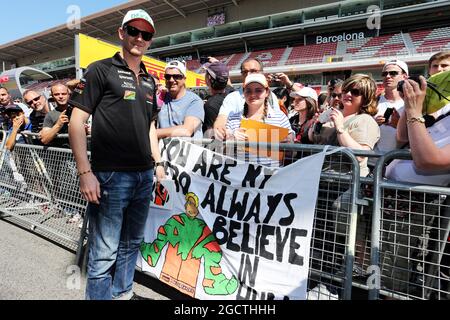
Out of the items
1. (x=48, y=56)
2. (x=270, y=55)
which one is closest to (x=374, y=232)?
(x=270, y=55)

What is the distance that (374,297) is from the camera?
173 centimetres

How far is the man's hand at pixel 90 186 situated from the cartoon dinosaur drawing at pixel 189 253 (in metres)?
0.81

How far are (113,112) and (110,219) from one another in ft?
2.24

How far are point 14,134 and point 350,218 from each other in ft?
14.5

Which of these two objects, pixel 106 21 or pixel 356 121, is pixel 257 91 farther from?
pixel 106 21

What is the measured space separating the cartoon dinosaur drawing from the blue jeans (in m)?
0.47

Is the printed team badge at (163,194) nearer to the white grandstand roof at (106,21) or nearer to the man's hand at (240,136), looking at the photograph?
the man's hand at (240,136)

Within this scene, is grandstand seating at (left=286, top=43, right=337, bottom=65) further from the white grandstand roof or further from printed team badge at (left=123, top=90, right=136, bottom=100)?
printed team badge at (left=123, top=90, right=136, bottom=100)

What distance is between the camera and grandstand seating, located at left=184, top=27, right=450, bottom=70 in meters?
21.5

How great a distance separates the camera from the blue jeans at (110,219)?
6.15 ft

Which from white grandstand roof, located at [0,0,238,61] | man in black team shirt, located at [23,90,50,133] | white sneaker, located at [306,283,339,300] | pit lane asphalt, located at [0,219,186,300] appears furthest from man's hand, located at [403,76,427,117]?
white grandstand roof, located at [0,0,238,61]

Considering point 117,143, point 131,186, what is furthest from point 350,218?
point 117,143

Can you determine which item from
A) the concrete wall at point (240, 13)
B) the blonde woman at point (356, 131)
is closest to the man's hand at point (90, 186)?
the blonde woman at point (356, 131)

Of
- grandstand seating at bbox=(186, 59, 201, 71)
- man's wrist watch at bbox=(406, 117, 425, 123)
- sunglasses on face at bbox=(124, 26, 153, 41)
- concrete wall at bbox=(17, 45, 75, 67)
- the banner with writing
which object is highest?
concrete wall at bbox=(17, 45, 75, 67)
